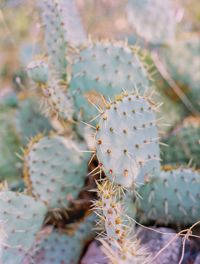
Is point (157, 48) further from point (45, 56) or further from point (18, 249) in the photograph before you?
point (18, 249)

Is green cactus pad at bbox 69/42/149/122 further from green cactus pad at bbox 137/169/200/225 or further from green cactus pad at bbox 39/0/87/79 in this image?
A: green cactus pad at bbox 137/169/200/225

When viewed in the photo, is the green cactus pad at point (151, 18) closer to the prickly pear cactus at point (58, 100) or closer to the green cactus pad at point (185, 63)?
the green cactus pad at point (185, 63)

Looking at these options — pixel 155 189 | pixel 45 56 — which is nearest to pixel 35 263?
pixel 155 189

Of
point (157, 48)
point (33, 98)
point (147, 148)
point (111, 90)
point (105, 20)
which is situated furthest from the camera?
point (105, 20)

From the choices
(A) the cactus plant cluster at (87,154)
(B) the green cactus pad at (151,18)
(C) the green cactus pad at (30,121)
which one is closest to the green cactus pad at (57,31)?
(A) the cactus plant cluster at (87,154)

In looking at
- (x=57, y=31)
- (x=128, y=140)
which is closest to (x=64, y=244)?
(x=128, y=140)

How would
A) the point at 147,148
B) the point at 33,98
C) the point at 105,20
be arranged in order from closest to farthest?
the point at 147,148
the point at 33,98
the point at 105,20

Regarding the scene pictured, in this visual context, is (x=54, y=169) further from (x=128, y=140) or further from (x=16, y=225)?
(x=128, y=140)
